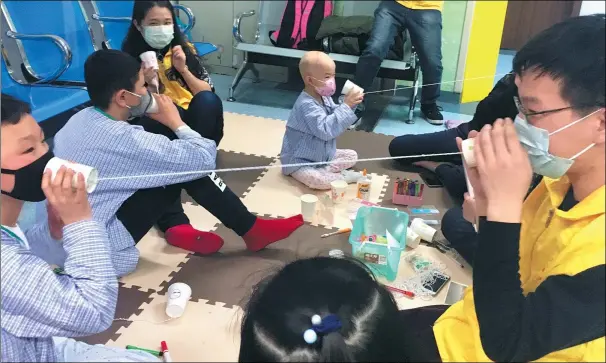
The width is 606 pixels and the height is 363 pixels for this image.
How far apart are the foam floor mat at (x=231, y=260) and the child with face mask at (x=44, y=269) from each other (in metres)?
0.29

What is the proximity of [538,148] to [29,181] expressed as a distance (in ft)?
2.71

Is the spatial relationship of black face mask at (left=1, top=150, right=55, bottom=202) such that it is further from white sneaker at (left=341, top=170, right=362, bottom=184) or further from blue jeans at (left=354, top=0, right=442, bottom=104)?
blue jeans at (left=354, top=0, right=442, bottom=104)

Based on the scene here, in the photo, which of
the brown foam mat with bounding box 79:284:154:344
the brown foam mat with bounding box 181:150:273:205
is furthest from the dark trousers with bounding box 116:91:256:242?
the brown foam mat with bounding box 181:150:273:205

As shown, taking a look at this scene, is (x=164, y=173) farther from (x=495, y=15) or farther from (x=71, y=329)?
(x=495, y=15)

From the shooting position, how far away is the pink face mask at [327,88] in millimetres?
2045

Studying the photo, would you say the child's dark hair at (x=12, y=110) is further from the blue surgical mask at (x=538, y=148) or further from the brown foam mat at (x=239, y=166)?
the brown foam mat at (x=239, y=166)

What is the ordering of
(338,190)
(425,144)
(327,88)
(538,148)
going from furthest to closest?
(425,144), (327,88), (338,190), (538,148)

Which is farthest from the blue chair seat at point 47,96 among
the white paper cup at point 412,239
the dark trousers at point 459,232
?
the dark trousers at point 459,232

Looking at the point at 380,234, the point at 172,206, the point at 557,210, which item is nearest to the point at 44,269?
the point at 557,210

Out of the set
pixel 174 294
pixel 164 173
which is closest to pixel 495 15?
pixel 164 173

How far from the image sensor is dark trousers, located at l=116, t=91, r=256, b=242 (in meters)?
1.51

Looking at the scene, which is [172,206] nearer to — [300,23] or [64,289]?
[64,289]

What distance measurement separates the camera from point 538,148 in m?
0.73

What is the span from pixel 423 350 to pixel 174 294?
2.44 feet
